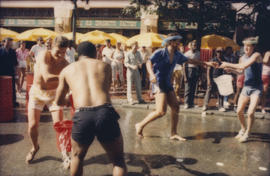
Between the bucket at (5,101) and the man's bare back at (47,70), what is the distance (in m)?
3.01

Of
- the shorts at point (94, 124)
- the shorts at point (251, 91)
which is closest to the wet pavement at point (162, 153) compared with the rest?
the shorts at point (251, 91)

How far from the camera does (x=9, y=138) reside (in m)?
Answer: 5.20

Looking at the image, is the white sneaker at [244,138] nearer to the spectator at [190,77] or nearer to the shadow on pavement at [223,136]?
the shadow on pavement at [223,136]

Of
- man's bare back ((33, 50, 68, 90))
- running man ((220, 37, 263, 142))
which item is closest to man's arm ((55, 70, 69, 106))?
man's bare back ((33, 50, 68, 90))

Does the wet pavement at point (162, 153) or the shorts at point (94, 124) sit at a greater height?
the shorts at point (94, 124)

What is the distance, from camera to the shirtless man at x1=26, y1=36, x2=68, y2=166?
12.6ft

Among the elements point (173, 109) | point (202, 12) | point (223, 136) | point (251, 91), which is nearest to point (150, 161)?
point (173, 109)

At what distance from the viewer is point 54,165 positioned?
4.02m

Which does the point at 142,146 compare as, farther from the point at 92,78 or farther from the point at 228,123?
the point at 228,123

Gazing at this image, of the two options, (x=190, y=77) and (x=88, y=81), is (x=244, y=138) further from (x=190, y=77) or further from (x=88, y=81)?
(x=88, y=81)

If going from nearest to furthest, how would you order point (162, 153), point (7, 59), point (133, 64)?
point (162, 153) < point (7, 59) < point (133, 64)

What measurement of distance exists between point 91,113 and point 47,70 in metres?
1.54

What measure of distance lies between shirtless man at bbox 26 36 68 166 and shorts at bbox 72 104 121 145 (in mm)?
1385

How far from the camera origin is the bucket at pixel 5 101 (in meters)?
6.43
